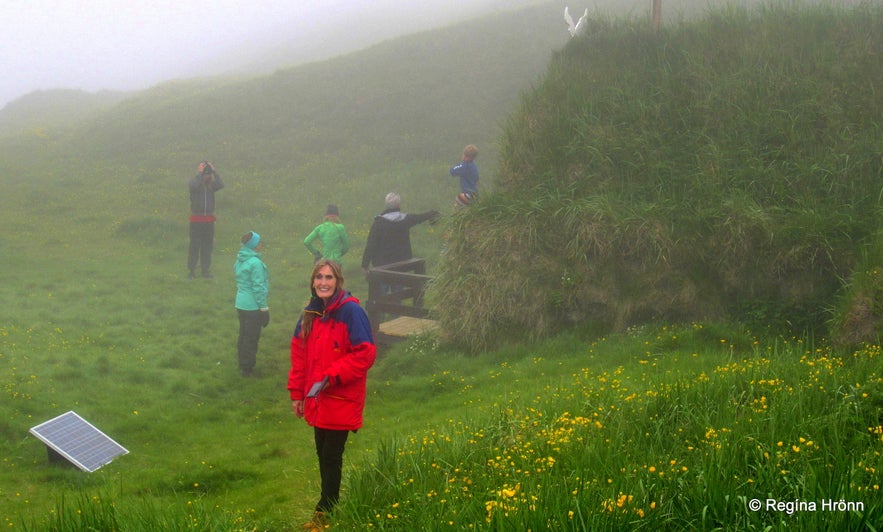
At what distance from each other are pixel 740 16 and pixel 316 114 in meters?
21.0

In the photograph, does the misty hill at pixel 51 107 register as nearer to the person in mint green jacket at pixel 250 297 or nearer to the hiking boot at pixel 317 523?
the person in mint green jacket at pixel 250 297

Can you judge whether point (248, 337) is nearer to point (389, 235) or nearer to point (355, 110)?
point (389, 235)

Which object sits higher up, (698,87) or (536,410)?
(698,87)

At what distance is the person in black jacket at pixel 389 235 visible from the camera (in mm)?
15055

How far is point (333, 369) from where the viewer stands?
646 cm

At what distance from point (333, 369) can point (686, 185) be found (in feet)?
25.8

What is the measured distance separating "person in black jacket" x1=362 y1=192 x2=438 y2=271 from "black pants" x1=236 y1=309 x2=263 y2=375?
250 centimetres

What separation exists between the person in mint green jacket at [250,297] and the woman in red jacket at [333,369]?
255 inches

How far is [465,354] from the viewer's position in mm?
12562

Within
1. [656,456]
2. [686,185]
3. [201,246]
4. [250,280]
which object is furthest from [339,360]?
[201,246]

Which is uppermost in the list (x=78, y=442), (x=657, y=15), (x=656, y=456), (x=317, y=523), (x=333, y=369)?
(x=657, y=15)

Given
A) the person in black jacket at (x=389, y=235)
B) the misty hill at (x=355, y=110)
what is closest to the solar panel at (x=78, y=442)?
the person in black jacket at (x=389, y=235)

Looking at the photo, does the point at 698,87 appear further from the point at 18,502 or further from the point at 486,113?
the point at 486,113

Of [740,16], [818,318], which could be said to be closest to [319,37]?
[740,16]
